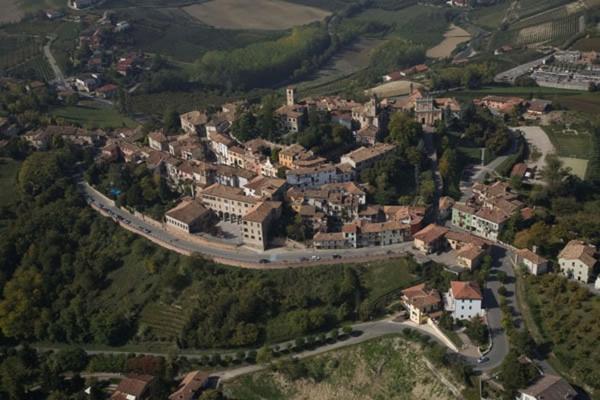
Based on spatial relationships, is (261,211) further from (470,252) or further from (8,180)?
(8,180)

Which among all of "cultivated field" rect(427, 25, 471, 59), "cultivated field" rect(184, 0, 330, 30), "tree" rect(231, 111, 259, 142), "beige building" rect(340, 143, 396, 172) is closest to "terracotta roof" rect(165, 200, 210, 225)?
"tree" rect(231, 111, 259, 142)

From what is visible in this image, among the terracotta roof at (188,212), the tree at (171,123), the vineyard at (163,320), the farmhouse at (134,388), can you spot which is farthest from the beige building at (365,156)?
the farmhouse at (134,388)

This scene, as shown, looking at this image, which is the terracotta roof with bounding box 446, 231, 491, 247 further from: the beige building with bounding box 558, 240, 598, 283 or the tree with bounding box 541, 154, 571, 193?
the tree with bounding box 541, 154, 571, 193

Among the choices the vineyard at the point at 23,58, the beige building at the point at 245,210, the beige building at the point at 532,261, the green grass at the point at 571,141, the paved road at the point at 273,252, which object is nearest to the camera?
the beige building at the point at 532,261

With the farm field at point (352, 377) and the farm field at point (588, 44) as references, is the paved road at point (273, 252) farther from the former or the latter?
the farm field at point (588, 44)

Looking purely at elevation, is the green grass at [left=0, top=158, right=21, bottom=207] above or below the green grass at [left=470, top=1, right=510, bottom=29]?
below

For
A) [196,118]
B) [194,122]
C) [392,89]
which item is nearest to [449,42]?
[392,89]
